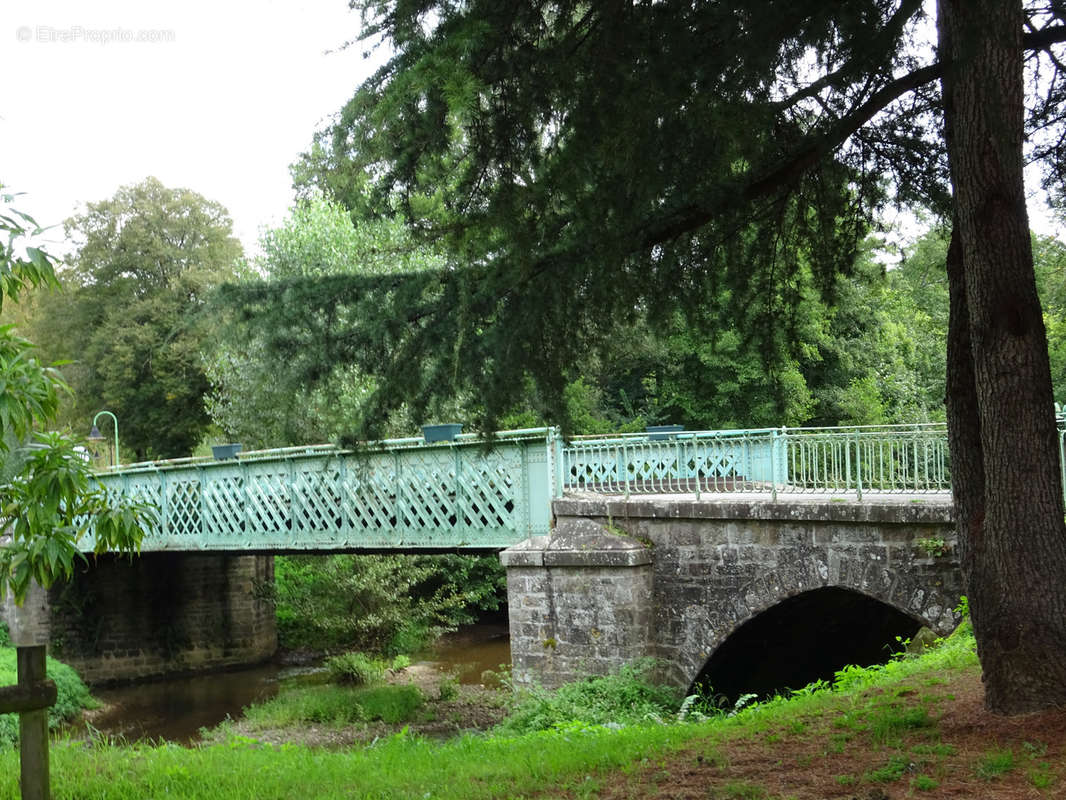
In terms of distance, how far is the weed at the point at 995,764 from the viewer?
16.2 feet

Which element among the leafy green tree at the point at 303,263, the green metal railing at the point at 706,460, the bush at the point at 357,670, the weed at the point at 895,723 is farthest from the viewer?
the leafy green tree at the point at 303,263

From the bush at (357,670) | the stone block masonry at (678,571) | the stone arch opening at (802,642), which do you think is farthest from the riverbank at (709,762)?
the bush at (357,670)

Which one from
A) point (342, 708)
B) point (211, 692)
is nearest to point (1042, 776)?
point (342, 708)

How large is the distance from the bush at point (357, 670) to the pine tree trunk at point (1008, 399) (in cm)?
1489

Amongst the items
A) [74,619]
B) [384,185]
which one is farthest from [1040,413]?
[74,619]

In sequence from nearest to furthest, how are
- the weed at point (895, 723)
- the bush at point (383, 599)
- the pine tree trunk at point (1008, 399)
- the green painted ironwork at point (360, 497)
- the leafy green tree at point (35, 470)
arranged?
the leafy green tree at point (35, 470)
the pine tree trunk at point (1008, 399)
the weed at point (895, 723)
the green painted ironwork at point (360, 497)
the bush at point (383, 599)

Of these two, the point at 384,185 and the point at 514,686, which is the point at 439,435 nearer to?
the point at 514,686

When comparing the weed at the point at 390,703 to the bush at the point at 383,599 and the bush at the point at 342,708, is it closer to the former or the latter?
the bush at the point at 342,708

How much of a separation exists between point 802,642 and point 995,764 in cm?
925

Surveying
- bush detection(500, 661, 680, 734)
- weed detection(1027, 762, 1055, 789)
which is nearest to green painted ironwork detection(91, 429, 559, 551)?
bush detection(500, 661, 680, 734)

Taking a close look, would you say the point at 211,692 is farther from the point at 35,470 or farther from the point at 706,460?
the point at 35,470

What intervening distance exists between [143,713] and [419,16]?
17.5 metres

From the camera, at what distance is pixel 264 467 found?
17.6 meters

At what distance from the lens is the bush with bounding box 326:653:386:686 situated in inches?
761
